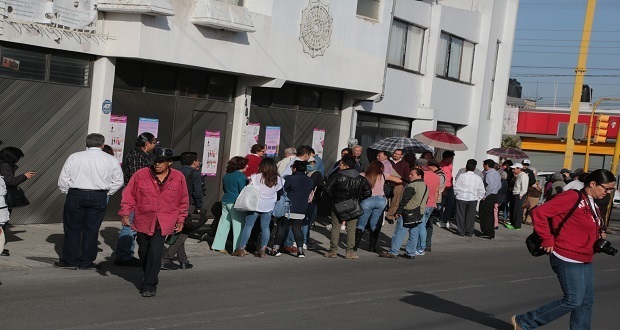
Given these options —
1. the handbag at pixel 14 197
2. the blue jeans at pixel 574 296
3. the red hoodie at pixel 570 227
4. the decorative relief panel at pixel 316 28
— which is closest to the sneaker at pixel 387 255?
the decorative relief panel at pixel 316 28

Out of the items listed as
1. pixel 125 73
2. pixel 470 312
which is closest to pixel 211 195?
pixel 125 73

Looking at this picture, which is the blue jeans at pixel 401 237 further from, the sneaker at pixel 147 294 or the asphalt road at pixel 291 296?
the sneaker at pixel 147 294

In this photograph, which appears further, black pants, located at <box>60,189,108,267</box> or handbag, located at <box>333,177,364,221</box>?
handbag, located at <box>333,177,364,221</box>

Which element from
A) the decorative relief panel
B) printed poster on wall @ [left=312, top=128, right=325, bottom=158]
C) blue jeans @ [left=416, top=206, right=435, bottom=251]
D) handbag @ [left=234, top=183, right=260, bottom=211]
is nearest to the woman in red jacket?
handbag @ [left=234, top=183, right=260, bottom=211]

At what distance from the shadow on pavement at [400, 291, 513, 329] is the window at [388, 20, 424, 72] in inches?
538

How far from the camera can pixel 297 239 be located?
627 inches

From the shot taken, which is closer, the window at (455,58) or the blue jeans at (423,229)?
the blue jeans at (423,229)

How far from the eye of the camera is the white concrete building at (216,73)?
15.9 m

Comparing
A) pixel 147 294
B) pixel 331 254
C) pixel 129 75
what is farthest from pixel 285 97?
pixel 147 294

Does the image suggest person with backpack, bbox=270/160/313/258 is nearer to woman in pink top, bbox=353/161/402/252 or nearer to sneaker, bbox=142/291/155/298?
woman in pink top, bbox=353/161/402/252

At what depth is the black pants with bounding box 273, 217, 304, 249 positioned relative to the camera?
619 inches

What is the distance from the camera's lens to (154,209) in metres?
11.0

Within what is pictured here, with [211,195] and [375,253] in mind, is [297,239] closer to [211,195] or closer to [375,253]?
[375,253]

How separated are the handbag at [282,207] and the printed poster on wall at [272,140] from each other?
6271mm
